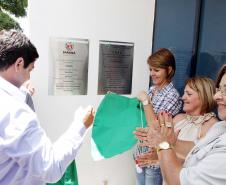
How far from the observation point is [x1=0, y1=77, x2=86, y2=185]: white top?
1.37 m

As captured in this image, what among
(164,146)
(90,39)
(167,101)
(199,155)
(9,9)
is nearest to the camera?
(199,155)

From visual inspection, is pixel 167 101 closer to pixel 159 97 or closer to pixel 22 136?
pixel 159 97

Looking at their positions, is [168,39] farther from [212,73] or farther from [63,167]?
[63,167]

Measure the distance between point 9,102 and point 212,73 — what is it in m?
2.26

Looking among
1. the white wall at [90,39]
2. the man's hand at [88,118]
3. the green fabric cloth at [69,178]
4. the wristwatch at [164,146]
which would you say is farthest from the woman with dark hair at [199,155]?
the white wall at [90,39]

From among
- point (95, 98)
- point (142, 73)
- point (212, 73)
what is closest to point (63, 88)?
point (95, 98)

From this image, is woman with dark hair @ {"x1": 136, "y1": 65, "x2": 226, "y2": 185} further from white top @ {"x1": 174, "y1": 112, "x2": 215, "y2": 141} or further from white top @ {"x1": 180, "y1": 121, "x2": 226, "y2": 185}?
white top @ {"x1": 174, "y1": 112, "x2": 215, "y2": 141}

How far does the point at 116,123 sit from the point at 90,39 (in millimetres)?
899

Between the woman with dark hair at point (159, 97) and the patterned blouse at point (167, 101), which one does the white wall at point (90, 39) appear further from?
the patterned blouse at point (167, 101)

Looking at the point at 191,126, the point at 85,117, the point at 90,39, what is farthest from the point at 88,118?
the point at 90,39

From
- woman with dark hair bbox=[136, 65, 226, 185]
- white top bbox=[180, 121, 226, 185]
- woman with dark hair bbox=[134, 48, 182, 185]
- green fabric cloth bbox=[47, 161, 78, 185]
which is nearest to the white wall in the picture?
woman with dark hair bbox=[134, 48, 182, 185]

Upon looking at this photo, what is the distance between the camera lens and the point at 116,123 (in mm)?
3039

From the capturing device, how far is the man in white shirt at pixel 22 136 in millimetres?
1369

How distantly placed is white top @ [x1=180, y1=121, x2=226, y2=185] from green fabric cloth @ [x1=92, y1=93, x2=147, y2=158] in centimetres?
137
